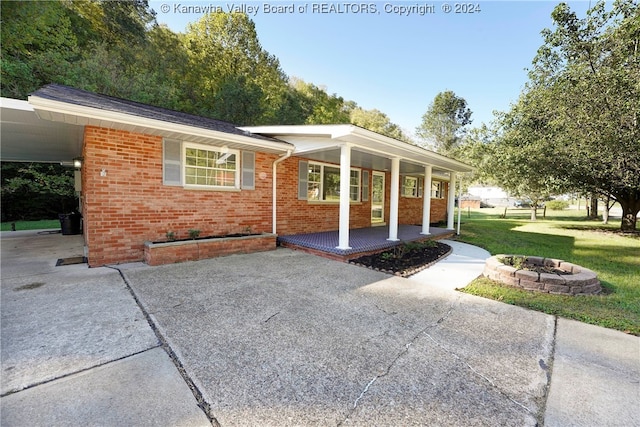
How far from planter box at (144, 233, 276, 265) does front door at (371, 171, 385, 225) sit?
217 inches

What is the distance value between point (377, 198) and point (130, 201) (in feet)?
29.0

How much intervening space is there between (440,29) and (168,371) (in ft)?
40.4

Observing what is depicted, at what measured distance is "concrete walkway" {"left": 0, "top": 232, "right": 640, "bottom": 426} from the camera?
5.90 feet

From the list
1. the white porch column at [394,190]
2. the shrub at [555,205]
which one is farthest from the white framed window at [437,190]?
the shrub at [555,205]

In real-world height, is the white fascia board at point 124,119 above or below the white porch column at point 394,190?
above

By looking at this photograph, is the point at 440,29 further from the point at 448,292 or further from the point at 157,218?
the point at 157,218

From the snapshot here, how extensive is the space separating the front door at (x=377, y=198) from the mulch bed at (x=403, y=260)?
13.6 ft

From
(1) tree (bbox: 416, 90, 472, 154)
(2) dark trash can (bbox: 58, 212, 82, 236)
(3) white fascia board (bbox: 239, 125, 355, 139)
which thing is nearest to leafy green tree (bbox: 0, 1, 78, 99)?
(2) dark trash can (bbox: 58, 212, 82, 236)

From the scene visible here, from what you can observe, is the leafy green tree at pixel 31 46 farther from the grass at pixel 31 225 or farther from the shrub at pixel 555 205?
the shrub at pixel 555 205

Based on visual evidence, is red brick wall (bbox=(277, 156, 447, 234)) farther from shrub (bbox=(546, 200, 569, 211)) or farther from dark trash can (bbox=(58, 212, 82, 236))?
shrub (bbox=(546, 200, 569, 211))

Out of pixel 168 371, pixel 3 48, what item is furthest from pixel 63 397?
pixel 3 48

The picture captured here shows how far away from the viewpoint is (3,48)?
11.7m

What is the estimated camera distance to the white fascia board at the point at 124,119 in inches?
160

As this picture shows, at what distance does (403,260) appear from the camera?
20.2 feet
